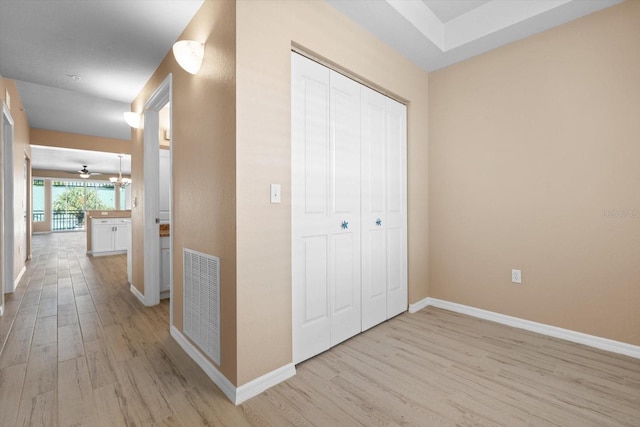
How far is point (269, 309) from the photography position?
1.81 metres

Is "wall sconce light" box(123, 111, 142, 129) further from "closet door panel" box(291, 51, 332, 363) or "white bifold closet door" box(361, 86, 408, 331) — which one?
"white bifold closet door" box(361, 86, 408, 331)

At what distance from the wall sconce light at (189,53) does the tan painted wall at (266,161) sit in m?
0.49

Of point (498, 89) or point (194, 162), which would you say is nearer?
point (194, 162)

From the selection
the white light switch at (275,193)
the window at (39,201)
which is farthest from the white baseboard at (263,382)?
the window at (39,201)

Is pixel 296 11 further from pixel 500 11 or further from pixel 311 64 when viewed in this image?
pixel 500 11

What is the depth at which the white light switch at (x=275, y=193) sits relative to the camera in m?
1.81

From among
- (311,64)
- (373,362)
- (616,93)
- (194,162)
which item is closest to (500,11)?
(616,93)

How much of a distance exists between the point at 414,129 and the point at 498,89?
80 cm

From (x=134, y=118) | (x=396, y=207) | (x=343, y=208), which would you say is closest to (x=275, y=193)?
(x=343, y=208)

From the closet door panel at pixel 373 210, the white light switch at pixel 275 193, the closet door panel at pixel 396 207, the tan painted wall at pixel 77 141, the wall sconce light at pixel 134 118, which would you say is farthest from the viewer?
the tan painted wall at pixel 77 141

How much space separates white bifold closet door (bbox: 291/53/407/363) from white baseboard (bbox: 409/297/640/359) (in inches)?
18.6

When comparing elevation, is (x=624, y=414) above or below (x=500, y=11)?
below

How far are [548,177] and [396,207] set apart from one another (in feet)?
4.17

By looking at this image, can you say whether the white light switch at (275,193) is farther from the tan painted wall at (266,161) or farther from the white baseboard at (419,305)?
the white baseboard at (419,305)
